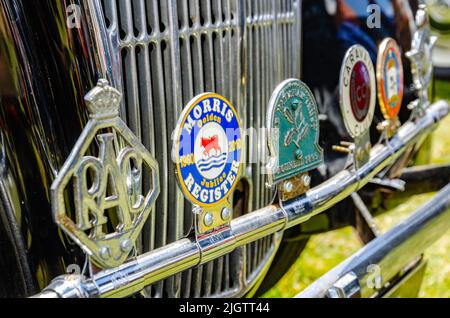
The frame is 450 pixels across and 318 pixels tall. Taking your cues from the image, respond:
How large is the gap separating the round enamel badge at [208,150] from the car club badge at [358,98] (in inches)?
17.5

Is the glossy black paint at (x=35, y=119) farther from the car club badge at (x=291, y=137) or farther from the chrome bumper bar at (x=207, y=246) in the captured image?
the car club badge at (x=291, y=137)

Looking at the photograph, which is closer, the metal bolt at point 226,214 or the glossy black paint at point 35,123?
the glossy black paint at point 35,123

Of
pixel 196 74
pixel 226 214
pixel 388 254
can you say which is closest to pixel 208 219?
pixel 226 214

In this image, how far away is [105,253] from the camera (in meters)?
1.09

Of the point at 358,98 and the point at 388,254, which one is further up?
the point at 358,98

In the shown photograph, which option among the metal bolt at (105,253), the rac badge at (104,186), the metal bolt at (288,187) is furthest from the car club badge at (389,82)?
the metal bolt at (105,253)

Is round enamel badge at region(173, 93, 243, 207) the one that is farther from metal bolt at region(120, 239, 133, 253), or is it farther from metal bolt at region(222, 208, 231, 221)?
metal bolt at region(120, 239, 133, 253)

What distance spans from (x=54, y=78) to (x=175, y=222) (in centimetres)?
41

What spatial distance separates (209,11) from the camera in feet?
4.51

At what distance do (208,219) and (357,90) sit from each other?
636 millimetres

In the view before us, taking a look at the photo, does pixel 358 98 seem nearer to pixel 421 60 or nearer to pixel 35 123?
pixel 421 60

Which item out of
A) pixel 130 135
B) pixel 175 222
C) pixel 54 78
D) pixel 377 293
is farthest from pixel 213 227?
pixel 377 293

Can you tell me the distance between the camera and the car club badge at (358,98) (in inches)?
64.4

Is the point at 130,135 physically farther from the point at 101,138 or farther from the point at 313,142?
the point at 313,142
